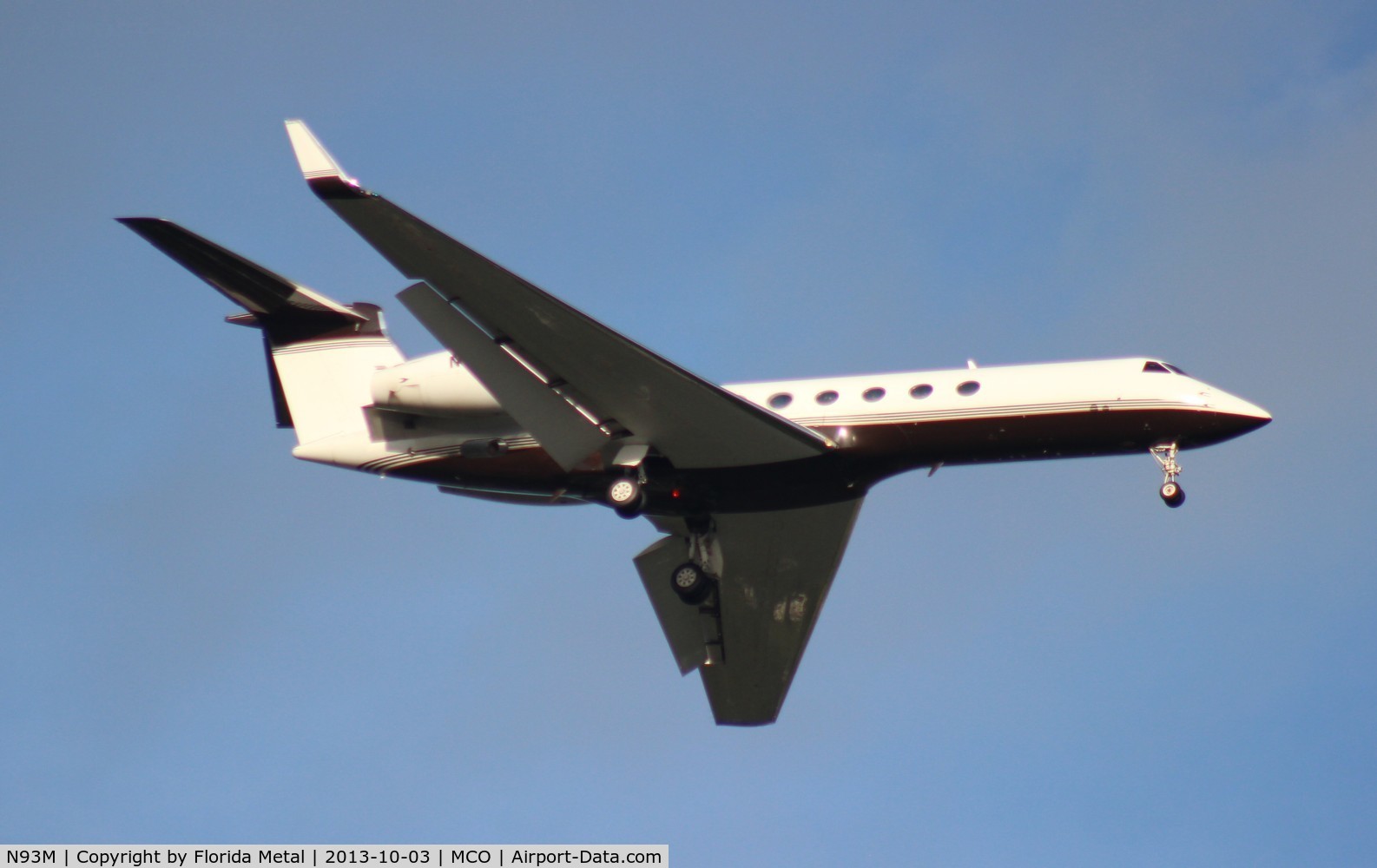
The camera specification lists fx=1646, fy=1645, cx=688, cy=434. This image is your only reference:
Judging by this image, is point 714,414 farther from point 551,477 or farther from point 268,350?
point 268,350

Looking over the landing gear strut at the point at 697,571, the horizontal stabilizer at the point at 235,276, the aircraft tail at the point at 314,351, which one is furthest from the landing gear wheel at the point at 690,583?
the horizontal stabilizer at the point at 235,276

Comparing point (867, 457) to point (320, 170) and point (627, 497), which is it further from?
point (320, 170)

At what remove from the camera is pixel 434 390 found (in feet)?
66.7

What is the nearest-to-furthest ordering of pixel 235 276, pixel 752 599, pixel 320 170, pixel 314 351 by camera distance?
pixel 320 170
pixel 235 276
pixel 314 351
pixel 752 599

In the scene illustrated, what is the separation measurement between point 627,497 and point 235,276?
19.9ft

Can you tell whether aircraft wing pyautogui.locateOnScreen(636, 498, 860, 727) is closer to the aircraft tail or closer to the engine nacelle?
the engine nacelle

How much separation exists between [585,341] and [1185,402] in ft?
23.1

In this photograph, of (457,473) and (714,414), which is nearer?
(714,414)

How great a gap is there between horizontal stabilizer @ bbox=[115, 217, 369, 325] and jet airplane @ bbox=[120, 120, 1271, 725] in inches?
1.5

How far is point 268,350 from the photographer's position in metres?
22.7

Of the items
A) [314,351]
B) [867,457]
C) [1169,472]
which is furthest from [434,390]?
[1169,472]

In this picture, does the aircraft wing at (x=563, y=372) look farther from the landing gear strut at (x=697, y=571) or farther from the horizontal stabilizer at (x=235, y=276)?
the horizontal stabilizer at (x=235, y=276)

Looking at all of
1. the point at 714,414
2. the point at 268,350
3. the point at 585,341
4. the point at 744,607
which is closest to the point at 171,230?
the point at 268,350

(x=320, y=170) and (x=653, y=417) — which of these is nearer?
(x=320, y=170)
